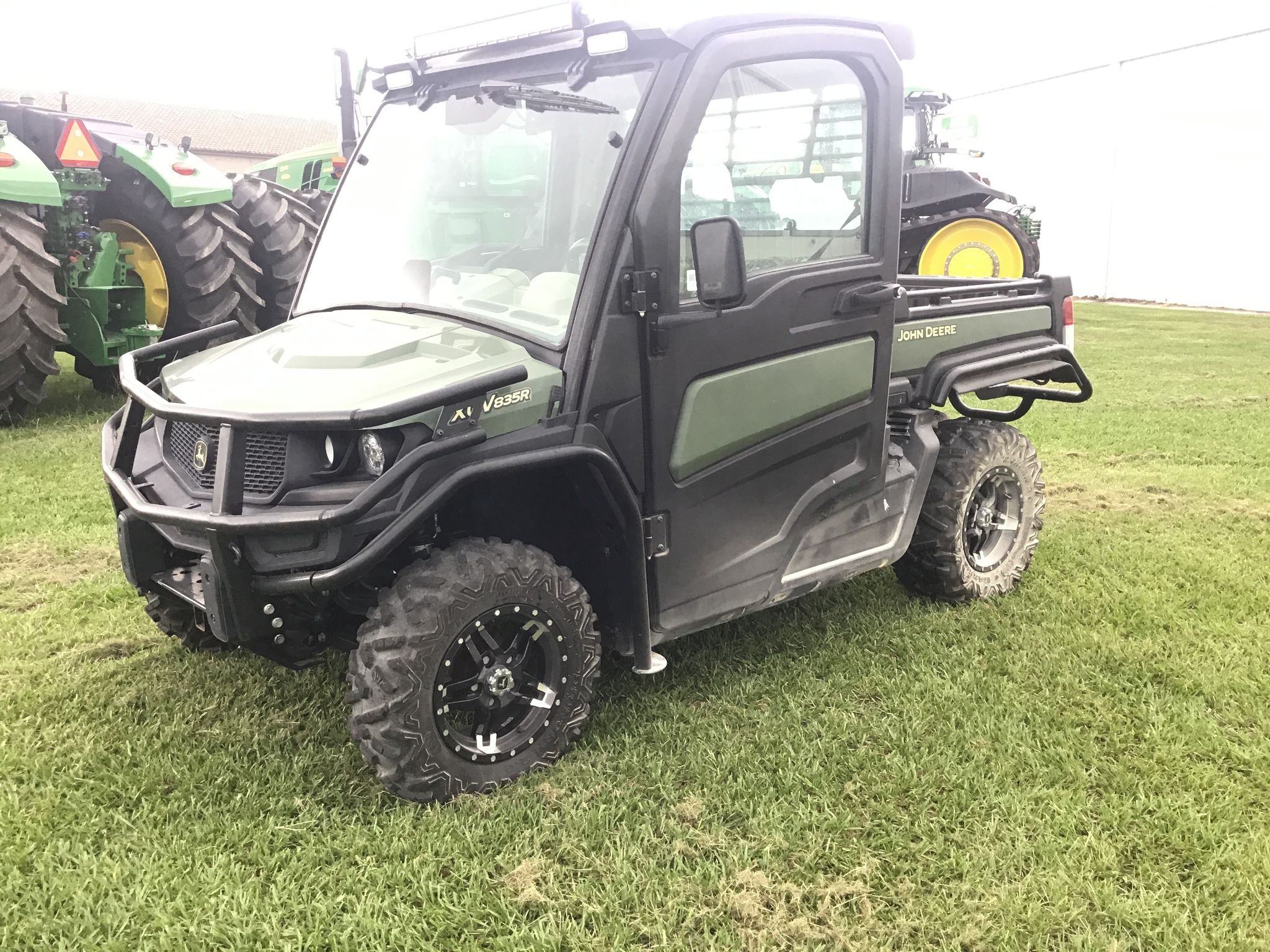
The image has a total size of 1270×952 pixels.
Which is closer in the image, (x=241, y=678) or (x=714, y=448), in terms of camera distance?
(x=714, y=448)

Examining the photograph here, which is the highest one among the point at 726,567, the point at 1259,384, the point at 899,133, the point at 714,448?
the point at 899,133

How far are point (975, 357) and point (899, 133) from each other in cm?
115

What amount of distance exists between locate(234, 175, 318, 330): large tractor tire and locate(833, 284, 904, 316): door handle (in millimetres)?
5855

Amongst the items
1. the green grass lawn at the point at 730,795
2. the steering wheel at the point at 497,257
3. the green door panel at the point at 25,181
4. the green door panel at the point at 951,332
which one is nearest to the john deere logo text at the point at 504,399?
the steering wheel at the point at 497,257

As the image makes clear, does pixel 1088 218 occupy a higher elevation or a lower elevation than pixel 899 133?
lower

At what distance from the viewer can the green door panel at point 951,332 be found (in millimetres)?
3861

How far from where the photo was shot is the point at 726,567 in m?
3.28

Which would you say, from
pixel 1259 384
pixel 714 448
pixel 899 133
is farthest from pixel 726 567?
pixel 1259 384

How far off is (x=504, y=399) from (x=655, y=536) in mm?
678

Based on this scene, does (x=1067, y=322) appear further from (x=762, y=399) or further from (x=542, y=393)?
(x=542, y=393)

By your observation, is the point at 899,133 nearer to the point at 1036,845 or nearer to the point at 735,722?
the point at 735,722

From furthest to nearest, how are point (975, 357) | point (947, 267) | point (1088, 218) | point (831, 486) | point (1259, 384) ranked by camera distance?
Answer: point (1088, 218) < point (947, 267) < point (1259, 384) < point (975, 357) < point (831, 486)

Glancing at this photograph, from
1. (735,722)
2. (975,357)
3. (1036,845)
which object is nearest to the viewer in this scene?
(1036,845)

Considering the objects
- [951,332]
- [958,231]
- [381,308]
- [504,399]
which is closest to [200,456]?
[381,308]
